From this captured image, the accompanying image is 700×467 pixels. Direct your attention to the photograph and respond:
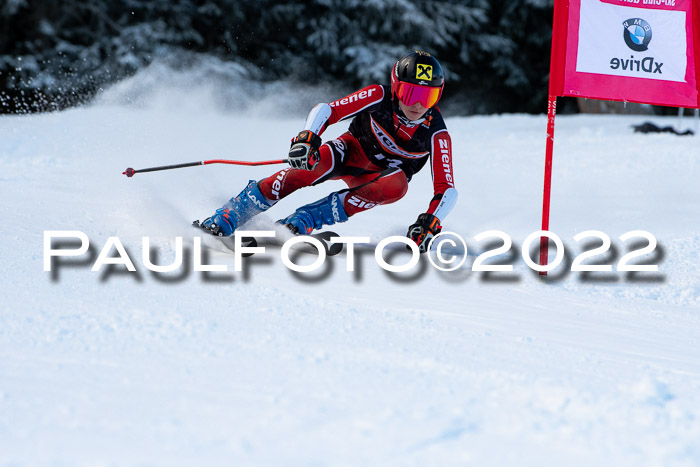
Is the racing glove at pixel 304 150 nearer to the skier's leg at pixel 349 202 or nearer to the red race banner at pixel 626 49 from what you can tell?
the skier's leg at pixel 349 202

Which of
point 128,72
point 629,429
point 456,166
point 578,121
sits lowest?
point 629,429

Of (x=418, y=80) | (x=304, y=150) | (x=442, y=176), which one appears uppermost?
(x=418, y=80)

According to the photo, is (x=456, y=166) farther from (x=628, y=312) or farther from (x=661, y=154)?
(x=628, y=312)

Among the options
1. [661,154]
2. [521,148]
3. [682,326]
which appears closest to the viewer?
[682,326]

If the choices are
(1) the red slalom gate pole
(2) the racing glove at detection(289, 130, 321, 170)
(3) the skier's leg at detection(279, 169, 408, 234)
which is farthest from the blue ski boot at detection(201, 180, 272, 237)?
(1) the red slalom gate pole

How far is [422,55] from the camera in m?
4.14

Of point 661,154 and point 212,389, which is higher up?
point 661,154

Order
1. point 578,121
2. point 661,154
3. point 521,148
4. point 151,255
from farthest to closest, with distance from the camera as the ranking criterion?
point 578,121 < point 521,148 < point 661,154 < point 151,255

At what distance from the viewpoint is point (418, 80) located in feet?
13.4

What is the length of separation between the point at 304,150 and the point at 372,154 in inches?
25.3

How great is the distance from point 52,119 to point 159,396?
9.11m

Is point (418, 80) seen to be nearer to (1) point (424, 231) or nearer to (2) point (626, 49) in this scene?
(1) point (424, 231)

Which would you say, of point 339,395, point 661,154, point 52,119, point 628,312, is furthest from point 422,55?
point 52,119

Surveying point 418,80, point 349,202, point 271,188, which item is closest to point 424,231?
point 349,202
